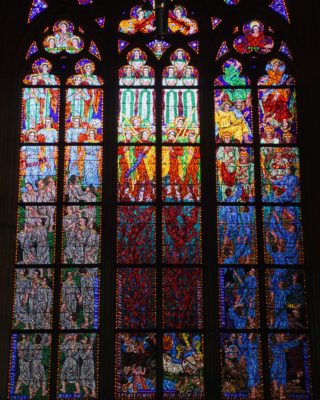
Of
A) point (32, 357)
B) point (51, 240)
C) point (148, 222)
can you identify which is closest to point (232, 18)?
point (148, 222)

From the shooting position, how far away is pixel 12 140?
11.3 meters

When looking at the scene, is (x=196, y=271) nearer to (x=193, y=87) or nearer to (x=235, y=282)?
(x=235, y=282)

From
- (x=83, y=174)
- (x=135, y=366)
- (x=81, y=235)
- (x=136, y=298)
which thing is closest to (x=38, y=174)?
(x=83, y=174)

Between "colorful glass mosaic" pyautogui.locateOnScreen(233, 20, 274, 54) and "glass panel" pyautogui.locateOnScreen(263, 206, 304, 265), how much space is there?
2.14 metres

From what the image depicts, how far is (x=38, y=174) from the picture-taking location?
1130 centimetres

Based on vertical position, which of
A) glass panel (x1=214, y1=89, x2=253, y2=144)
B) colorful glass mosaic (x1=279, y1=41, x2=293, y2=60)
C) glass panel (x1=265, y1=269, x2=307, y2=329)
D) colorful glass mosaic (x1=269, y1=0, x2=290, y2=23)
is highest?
colorful glass mosaic (x1=269, y1=0, x2=290, y2=23)

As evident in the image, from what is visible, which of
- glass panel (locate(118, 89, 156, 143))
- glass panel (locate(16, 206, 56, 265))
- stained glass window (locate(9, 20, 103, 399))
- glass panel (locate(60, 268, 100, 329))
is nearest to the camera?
stained glass window (locate(9, 20, 103, 399))

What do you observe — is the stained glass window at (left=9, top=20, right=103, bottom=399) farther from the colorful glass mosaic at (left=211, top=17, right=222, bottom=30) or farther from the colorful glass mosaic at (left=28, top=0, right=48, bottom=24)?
the colorful glass mosaic at (left=211, top=17, right=222, bottom=30)

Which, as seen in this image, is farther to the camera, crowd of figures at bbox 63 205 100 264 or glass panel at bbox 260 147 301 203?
glass panel at bbox 260 147 301 203

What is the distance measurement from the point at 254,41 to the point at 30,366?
493cm

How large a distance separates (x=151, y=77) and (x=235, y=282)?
281 cm


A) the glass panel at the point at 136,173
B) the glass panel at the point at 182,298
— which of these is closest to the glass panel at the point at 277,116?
the glass panel at the point at 136,173

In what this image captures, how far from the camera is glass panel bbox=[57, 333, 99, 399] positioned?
34.4ft

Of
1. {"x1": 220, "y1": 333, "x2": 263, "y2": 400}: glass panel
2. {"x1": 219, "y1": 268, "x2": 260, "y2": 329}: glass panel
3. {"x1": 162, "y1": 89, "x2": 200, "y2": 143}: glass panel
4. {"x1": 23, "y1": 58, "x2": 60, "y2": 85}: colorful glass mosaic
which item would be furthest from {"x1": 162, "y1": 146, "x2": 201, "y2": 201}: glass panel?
{"x1": 220, "y1": 333, "x2": 263, "y2": 400}: glass panel
